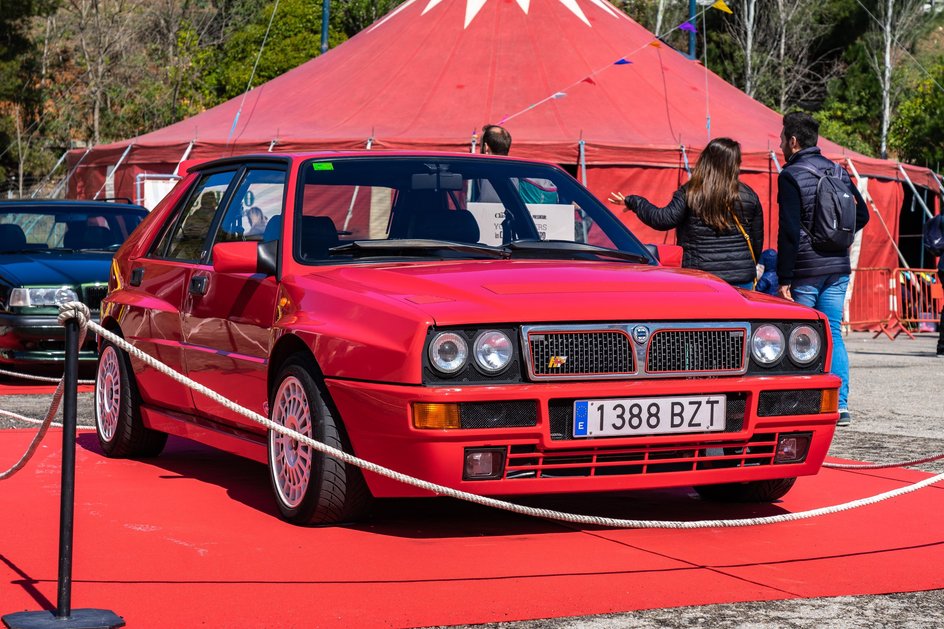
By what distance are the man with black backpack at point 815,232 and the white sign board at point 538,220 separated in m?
2.90

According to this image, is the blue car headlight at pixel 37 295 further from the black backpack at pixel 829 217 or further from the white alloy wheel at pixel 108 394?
the black backpack at pixel 829 217

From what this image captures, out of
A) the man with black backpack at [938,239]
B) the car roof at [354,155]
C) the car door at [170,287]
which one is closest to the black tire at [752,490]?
the car roof at [354,155]

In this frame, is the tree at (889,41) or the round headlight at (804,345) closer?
the round headlight at (804,345)

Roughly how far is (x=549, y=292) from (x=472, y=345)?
0.42 meters

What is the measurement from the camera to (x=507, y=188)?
6926mm

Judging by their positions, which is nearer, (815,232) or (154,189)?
(815,232)

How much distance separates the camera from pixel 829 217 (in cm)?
960

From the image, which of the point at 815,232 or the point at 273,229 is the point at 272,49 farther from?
the point at 273,229

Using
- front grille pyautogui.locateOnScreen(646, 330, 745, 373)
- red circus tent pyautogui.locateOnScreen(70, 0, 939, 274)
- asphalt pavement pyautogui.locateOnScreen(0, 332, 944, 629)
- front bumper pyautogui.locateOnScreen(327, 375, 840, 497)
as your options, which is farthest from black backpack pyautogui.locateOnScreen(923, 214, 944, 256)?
front grille pyautogui.locateOnScreen(646, 330, 745, 373)

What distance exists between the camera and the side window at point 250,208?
6782mm

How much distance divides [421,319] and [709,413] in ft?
3.65

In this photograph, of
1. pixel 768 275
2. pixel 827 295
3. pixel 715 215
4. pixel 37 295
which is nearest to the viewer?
Result: pixel 715 215

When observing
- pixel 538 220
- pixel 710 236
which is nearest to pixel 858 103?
pixel 710 236

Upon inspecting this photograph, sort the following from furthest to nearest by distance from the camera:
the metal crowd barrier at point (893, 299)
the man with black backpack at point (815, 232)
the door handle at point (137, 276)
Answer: the metal crowd barrier at point (893, 299) → the man with black backpack at point (815, 232) → the door handle at point (137, 276)
